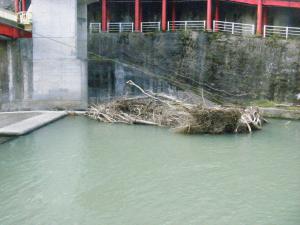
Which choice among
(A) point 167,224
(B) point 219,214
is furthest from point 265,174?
(A) point 167,224

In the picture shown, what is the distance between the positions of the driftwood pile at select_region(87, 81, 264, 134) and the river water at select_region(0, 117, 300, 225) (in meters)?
0.69

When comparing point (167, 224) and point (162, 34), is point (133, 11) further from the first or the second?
point (167, 224)

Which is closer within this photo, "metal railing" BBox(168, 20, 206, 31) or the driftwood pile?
the driftwood pile

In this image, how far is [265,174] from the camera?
1330 centimetres

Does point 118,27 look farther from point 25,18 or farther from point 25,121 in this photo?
point 25,121

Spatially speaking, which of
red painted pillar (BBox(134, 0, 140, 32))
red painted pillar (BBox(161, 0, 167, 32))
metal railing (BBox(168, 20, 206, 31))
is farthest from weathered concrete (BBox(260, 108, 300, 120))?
red painted pillar (BBox(134, 0, 140, 32))

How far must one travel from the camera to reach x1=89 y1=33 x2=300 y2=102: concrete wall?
84.8 feet

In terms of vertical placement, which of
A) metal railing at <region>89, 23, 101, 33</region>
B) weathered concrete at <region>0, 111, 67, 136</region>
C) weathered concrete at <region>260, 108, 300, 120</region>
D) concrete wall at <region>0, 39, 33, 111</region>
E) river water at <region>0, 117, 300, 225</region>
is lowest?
river water at <region>0, 117, 300, 225</region>

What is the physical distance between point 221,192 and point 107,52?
19983 millimetres

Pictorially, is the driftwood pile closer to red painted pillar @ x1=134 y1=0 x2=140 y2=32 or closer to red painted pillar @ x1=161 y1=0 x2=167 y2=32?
red painted pillar @ x1=161 y1=0 x2=167 y2=32

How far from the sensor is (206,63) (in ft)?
91.7

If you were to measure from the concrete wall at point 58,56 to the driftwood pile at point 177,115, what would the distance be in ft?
5.44

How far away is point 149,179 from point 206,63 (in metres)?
16.6

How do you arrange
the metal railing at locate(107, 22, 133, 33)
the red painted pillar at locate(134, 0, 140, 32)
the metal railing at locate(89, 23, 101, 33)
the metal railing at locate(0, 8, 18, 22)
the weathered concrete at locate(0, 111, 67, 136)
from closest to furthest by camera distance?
the weathered concrete at locate(0, 111, 67, 136) < the metal railing at locate(0, 8, 18, 22) < the red painted pillar at locate(134, 0, 140, 32) < the metal railing at locate(89, 23, 101, 33) < the metal railing at locate(107, 22, 133, 33)
